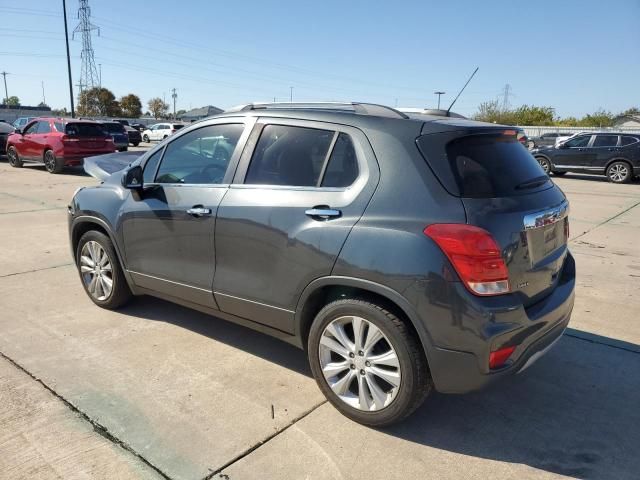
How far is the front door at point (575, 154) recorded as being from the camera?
17234mm

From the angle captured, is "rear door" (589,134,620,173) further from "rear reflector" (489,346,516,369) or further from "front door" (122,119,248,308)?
"rear reflector" (489,346,516,369)

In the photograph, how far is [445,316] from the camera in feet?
8.05

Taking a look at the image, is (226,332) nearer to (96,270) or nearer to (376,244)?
(96,270)

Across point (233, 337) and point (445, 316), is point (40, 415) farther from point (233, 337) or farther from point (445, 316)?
point (445, 316)

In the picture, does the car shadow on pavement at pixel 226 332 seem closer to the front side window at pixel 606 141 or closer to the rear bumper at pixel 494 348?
the rear bumper at pixel 494 348

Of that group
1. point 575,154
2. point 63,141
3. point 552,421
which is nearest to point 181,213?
point 552,421

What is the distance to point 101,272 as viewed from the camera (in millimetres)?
4441

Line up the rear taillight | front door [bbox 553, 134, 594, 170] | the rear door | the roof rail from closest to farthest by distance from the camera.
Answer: the rear taillight
the roof rail
the rear door
front door [bbox 553, 134, 594, 170]

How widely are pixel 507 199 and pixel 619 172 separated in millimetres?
16917

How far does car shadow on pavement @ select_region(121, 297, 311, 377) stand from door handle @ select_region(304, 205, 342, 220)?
122 centimetres

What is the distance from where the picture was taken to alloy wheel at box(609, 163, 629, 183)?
1663 cm

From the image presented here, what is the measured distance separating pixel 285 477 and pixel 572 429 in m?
1.67

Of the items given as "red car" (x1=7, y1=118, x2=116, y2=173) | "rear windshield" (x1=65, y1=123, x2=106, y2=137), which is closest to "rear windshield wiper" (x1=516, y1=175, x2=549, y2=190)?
"red car" (x1=7, y1=118, x2=116, y2=173)

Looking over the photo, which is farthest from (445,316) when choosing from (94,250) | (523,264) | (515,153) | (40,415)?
(94,250)
